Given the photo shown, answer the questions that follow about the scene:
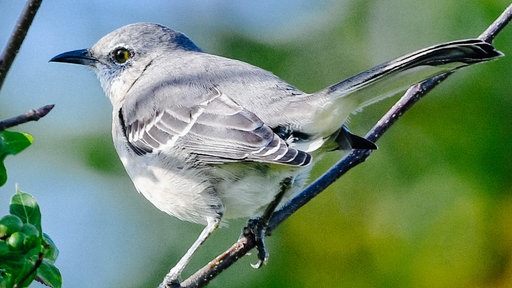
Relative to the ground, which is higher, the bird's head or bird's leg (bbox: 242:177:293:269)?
the bird's head

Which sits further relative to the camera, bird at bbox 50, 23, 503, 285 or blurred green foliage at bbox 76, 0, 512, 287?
blurred green foliage at bbox 76, 0, 512, 287

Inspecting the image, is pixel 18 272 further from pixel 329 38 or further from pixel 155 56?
pixel 329 38

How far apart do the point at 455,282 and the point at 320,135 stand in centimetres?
130

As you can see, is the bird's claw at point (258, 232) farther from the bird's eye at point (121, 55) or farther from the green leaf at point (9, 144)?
the green leaf at point (9, 144)

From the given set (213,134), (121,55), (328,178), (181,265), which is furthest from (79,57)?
(328,178)

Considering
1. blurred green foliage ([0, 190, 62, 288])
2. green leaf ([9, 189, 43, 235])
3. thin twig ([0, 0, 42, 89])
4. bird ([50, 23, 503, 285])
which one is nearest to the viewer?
thin twig ([0, 0, 42, 89])

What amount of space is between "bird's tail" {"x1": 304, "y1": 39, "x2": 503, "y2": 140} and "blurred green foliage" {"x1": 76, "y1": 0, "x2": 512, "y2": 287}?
0.95 m

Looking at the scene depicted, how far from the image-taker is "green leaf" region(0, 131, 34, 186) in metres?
2.02

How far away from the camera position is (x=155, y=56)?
502cm

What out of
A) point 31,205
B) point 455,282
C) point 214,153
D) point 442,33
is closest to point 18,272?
point 31,205

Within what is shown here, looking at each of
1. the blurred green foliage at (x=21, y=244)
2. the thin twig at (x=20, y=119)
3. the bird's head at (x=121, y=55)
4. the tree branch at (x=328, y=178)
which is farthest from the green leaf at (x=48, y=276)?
the bird's head at (x=121, y=55)

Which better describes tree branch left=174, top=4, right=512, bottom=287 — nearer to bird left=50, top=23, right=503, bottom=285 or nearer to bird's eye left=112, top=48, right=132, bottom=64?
bird left=50, top=23, right=503, bottom=285

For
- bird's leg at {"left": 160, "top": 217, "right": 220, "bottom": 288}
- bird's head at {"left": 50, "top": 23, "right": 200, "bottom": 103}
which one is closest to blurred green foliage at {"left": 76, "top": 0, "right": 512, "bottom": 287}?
bird's leg at {"left": 160, "top": 217, "right": 220, "bottom": 288}

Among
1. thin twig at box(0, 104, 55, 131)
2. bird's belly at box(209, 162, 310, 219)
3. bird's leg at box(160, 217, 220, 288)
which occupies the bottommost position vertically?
bird's leg at box(160, 217, 220, 288)
